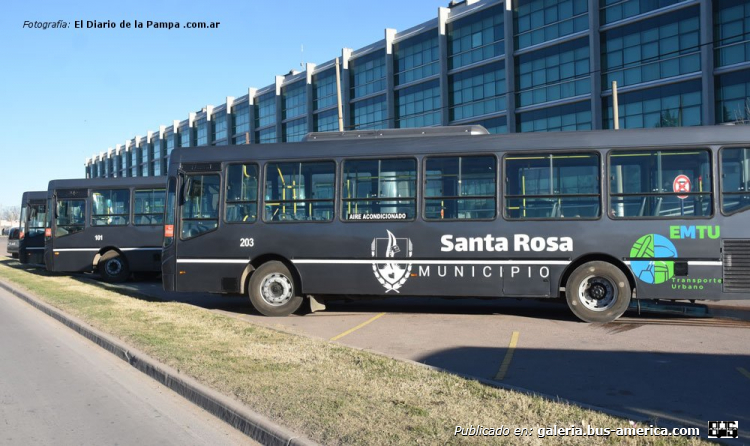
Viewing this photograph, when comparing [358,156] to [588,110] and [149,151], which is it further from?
[149,151]

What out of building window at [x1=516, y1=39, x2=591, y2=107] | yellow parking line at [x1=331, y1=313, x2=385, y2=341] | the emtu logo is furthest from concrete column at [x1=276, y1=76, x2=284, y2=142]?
the emtu logo

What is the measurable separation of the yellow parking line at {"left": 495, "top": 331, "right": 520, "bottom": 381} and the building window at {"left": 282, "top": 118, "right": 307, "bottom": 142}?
65.0m

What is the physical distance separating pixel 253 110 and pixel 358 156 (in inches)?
2834

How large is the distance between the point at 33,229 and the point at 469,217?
73.3 feet

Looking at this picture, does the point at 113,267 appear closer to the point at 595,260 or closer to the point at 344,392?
the point at 595,260

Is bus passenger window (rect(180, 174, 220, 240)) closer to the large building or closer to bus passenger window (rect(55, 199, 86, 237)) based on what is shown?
bus passenger window (rect(55, 199, 86, 237))

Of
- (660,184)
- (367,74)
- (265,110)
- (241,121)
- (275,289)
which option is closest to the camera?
→ (660,184)

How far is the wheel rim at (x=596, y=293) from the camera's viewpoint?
1191 cm

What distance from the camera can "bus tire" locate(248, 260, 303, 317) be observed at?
13570mm

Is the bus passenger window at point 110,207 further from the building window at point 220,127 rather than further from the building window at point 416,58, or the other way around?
the building window at point 220,127

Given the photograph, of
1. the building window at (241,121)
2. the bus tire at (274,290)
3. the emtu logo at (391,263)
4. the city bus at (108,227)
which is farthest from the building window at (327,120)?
the emtu logo at (391,263)

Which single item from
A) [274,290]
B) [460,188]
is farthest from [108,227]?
[460,188]

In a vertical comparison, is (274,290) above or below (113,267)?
below

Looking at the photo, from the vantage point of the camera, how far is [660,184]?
11680 mm
